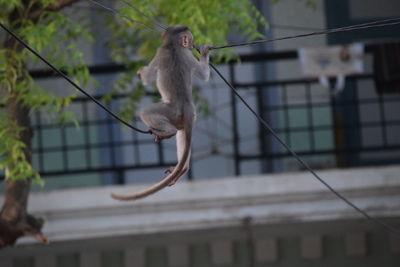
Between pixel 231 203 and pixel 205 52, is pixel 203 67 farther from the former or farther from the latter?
pixel 231 203

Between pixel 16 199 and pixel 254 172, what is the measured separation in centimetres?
405

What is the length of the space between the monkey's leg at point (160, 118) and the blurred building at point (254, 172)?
209 inches

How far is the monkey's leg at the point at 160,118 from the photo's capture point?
3408 mm

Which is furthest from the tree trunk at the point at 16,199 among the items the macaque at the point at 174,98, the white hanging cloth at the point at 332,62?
the macaque at the point at 174,98

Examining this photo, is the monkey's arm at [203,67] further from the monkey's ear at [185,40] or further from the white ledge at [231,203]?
the white ledge at [231,203]

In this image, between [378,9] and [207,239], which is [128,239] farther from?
[378,9]

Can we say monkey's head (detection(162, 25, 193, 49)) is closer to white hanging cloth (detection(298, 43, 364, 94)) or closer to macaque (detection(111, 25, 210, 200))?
macaque (detection(111, 25, 210, 200))

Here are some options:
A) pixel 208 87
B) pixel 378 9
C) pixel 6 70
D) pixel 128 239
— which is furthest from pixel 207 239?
pixel 6 70

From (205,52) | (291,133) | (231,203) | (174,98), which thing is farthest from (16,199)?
(291,133)

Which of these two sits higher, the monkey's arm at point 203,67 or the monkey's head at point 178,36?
the monkey's head at point 178,36

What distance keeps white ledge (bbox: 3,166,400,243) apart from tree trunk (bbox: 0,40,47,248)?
1969 millimetres

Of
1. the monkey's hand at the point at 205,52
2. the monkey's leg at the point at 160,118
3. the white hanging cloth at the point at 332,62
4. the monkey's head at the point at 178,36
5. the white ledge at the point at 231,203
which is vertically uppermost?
the white hanging cloth at the point at 332,62

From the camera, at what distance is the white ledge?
8.95 metres

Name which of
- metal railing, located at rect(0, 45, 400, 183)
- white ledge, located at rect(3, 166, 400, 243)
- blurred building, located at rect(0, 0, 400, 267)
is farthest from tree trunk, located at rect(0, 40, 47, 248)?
metal railing, located at rect(0, 45, 400, 183)
